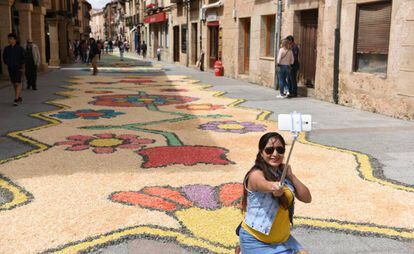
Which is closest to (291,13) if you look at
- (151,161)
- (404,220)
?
(151,161)

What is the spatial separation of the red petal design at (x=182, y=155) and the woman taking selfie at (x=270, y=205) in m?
3.66

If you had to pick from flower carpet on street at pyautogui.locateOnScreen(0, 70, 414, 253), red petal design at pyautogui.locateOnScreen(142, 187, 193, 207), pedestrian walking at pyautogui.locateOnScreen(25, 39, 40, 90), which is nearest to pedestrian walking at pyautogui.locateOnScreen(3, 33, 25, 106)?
flower carpet on street at pyautogui.locateOnScreen(0, 70, 414, 253)

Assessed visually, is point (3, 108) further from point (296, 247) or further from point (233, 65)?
point (233, 65)

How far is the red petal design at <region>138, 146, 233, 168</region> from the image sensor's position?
22.4 feet

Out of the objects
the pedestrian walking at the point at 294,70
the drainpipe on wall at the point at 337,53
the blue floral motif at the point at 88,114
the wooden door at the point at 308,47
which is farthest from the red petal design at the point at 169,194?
the wooden door at the point at 308,47

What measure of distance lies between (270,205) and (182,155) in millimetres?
4293

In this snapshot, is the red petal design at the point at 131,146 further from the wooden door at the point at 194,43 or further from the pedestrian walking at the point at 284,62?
the wooden door at the point at 194,43

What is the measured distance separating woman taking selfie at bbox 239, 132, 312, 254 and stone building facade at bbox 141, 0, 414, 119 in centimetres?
873

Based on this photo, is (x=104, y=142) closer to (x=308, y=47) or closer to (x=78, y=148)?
(x=78, y=148)

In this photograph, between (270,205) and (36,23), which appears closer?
(270,205)

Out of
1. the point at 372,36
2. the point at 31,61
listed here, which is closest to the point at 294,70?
the point at 372,36

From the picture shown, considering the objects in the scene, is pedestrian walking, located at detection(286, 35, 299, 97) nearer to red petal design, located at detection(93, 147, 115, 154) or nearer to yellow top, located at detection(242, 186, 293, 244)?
red petal design, located at detection(93, 147, 115, 154)

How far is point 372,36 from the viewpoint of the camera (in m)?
12.3

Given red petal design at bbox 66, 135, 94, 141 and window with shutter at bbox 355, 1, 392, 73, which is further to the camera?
window with shutter at bbox 355, 1, 392, 73
